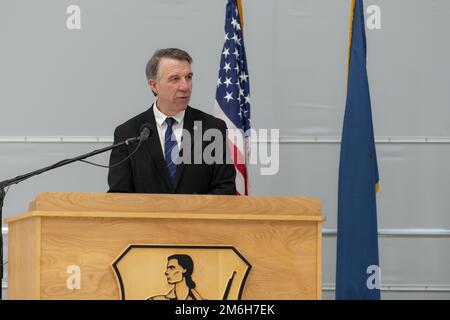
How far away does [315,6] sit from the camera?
21.9 ft

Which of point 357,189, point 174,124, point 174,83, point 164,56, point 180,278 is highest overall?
point 164,56

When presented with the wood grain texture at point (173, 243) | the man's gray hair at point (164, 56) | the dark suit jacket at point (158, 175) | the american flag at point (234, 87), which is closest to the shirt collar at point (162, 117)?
the dark suit jacket at point (158, 175)

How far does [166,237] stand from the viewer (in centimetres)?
383

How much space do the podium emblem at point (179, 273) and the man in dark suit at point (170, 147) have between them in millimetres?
1081

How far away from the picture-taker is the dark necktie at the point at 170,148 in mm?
4961

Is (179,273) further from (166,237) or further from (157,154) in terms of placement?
(157,154)

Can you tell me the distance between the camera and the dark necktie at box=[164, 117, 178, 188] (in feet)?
16.3

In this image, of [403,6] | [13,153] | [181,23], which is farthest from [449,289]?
[13,153]

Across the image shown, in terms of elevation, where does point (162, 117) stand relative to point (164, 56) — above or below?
below

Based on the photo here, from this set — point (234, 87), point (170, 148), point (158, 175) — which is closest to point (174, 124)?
point (170, 148)

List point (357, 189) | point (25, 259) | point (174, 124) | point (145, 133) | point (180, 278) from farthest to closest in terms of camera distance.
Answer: point (357, 189) → point (174, 124) → point (145, 133) → point (25, 259) → point (180, 278)

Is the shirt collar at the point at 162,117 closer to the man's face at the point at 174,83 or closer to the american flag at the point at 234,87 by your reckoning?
the man's face at the point at 174,83

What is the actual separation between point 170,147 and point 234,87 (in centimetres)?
131

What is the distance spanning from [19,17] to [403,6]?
2.83 m
